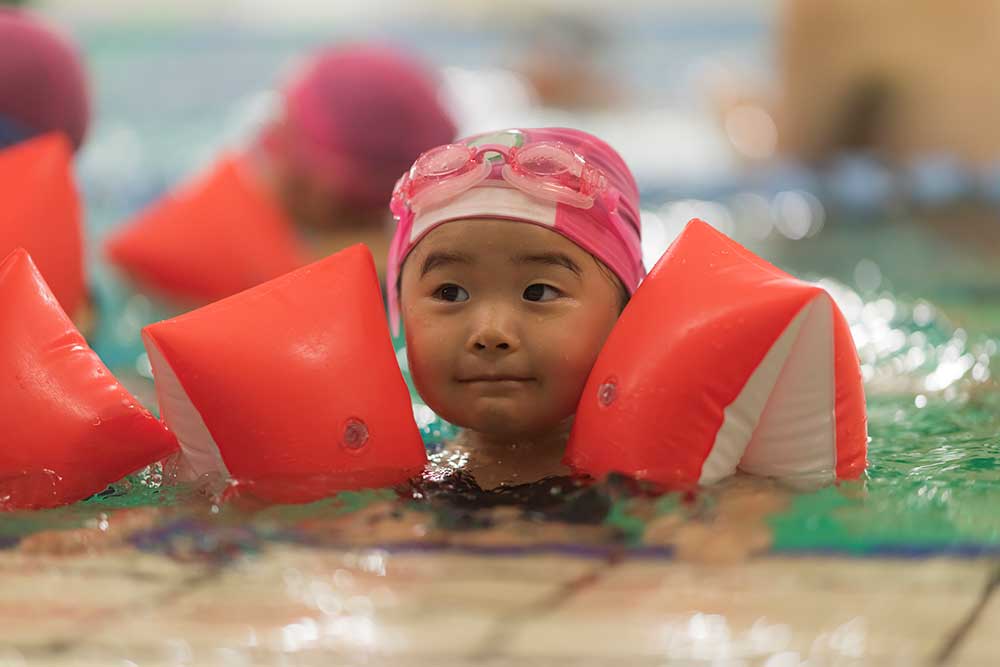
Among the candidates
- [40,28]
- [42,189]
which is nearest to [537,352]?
[42,189]

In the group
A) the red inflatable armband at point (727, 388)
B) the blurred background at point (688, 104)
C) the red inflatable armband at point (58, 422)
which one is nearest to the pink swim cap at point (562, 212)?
the red inflatable armband at point (727, 388)

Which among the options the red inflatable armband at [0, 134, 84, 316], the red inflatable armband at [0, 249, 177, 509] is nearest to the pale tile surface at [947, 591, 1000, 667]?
the red inflatable armband at [0, 249, 177, 509]

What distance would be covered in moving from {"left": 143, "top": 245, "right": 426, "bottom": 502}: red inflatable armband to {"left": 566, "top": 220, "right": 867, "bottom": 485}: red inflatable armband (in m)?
0.43

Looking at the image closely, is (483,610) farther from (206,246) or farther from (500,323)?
→ (206,246)

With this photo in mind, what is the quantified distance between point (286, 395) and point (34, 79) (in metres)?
2.13

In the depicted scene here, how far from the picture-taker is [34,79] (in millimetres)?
4062

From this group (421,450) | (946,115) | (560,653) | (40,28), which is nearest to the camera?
(560,653)

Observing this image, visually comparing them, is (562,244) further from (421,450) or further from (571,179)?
(421,450)

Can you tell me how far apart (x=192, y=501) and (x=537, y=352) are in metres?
0.76

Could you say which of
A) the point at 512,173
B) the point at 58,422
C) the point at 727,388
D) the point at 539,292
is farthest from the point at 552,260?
the point at 58,422

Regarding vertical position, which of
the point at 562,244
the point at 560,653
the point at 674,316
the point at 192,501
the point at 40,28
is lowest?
the point at 560,653

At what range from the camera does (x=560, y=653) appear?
1.79m

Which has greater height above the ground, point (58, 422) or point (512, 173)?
point (512, 173)

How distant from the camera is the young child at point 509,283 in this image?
2.57 metres
